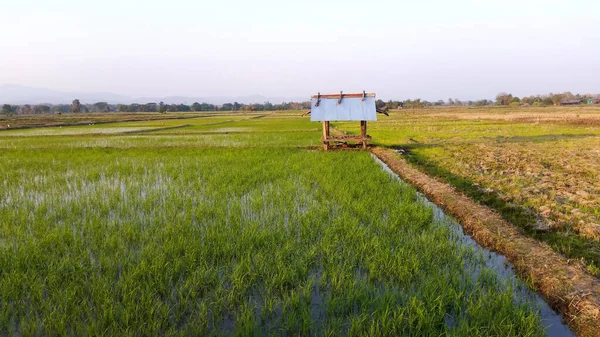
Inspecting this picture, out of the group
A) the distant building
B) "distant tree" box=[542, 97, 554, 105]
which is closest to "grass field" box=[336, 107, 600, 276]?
"distant tree" box=[542, 97, 554, 105]

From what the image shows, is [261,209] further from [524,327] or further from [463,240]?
[524,327]

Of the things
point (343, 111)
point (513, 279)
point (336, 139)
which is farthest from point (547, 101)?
point (513, 279)

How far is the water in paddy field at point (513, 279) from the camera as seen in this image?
291 cm

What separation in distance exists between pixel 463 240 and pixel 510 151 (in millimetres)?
10176

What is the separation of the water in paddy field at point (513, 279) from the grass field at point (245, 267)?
0.14 feet

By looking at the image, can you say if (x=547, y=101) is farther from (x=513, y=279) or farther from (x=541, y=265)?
(x=513, y=279)

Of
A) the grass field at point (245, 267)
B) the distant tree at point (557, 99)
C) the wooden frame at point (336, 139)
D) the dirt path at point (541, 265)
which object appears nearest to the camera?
the grass field at point (245, 267)

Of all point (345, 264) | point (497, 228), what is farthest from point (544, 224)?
point (345, 264)

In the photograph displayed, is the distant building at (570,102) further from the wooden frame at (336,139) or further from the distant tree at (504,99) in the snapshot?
the wooden frame at (336,139)

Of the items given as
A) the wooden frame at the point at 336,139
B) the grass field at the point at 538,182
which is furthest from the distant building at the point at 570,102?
the wooden frame at the point at 336,139

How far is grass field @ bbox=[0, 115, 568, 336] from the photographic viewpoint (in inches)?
111

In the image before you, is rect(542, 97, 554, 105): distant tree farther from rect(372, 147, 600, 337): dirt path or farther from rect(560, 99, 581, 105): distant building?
rect(372, 147, 600, 337): dirt path

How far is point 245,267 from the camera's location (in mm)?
3717

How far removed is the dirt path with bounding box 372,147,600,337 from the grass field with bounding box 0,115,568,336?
0.93 ft
